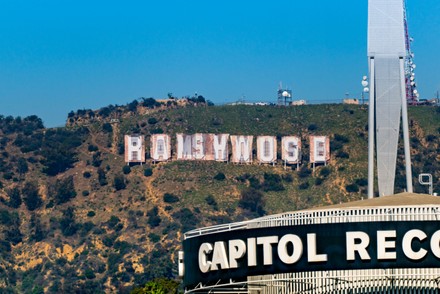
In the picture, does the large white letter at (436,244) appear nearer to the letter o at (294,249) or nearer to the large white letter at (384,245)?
the large white letter at (384,245)

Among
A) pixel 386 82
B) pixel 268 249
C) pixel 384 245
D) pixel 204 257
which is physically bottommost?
pixel 204 257

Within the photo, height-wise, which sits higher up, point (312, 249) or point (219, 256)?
point (312, 249)

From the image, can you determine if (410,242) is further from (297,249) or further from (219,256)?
(219,256)

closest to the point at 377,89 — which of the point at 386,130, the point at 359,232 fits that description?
the point at 386,130

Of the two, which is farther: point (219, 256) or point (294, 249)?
point (219, 256)

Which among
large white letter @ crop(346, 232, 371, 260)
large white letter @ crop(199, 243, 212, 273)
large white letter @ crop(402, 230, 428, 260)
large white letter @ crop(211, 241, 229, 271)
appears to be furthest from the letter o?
large white letter @ crop(402, 230, 428, 260)

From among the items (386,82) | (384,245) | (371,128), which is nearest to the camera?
(384,245)

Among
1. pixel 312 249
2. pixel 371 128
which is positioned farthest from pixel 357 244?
pixel 371 128

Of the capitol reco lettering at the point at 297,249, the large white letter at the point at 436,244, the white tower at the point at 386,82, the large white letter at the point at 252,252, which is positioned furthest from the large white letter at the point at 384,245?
the white tower at the point at 386,82
